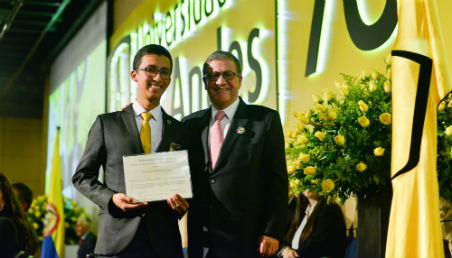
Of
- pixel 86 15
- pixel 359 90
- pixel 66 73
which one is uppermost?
pixel 86 15

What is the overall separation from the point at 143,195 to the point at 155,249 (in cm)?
18

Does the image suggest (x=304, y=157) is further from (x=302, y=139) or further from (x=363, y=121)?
(x=363, y=121)

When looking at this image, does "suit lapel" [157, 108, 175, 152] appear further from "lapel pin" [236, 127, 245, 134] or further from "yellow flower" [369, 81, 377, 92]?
"yellow flower" [369, 81, 377, 92]

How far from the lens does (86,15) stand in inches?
389

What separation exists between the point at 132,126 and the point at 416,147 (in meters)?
0.93

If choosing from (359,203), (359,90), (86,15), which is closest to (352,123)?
(359,90)

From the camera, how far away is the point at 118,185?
81.7 inches

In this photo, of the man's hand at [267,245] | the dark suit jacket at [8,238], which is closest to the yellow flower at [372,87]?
the man's hand at [267,245]

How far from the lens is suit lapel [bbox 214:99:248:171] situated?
2207 millimetres

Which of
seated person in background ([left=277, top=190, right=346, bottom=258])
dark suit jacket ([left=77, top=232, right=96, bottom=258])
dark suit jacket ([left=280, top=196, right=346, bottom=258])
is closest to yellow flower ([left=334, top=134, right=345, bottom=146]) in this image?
seated person in background ([left=277, top=190, right=346, bottom=258])

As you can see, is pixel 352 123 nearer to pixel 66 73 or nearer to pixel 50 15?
pixel 50 15

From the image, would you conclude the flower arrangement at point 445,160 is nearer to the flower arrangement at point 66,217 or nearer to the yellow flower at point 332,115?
the yellow flower at point 332,115

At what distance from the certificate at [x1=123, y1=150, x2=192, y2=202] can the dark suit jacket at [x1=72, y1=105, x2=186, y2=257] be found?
3.2 inches


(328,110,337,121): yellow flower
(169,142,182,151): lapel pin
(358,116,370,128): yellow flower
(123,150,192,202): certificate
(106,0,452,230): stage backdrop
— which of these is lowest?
(123,150,192,202): certificate
